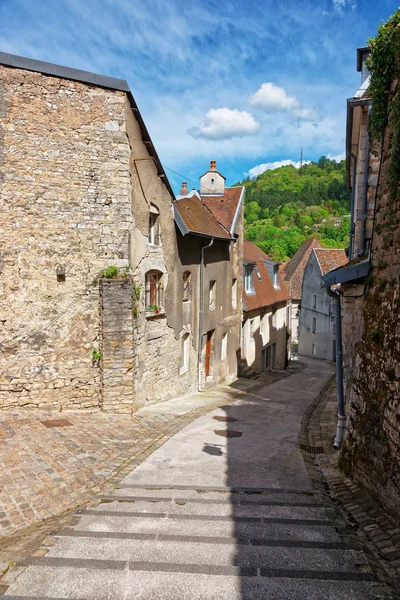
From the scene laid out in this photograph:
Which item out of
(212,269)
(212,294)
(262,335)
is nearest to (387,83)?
(212,269)

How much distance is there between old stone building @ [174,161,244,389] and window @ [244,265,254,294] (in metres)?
1.40

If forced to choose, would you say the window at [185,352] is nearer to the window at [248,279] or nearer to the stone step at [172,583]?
the window at [248,279]

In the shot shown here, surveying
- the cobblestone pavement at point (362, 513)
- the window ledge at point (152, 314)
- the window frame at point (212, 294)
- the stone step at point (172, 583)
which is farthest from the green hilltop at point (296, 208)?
the stone step at point (172, 583)

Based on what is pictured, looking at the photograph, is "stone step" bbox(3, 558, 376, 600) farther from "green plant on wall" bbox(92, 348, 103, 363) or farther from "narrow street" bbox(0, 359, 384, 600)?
"green plant on wall" bbox(92, 348, 103, 363)

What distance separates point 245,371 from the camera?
21.6 metres

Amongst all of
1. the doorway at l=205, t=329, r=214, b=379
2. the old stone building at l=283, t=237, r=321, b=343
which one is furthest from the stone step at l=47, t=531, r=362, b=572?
the old stone building at l=283, t=237, r=321, b=343

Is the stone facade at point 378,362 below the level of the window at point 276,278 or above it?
below

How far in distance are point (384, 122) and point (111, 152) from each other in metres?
6.06

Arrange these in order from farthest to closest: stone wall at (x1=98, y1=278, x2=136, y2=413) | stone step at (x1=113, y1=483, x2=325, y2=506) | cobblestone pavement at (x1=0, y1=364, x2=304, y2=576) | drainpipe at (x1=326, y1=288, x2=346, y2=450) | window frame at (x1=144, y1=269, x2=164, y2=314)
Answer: window frame at (x1=144, y1=269, x2=164, y2=314)
stone wall at (x1=98, y1=278, x2=136, y2=413)
drainpipe at (x1=326, y1=288, x2=346, y2=450)
stone step at (x1=113, y1=483, x2=325, y2=506)
cobblestone pavement at (x1=0, y1=364, x2=304, y2=576)

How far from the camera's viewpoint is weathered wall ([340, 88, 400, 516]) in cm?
542

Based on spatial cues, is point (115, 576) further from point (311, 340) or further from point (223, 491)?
point (311, 340)

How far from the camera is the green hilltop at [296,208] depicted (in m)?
75.1

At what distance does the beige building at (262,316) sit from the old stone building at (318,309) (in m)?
3.82

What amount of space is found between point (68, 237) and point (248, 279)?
13305 millimetres
